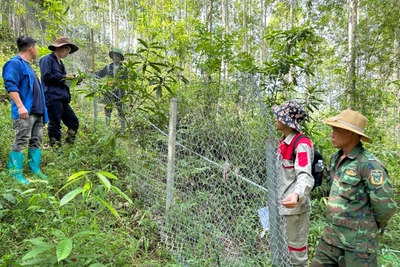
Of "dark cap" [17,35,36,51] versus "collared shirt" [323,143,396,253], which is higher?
"dark cap" [17,35,36,51]

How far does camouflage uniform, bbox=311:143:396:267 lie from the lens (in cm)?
166

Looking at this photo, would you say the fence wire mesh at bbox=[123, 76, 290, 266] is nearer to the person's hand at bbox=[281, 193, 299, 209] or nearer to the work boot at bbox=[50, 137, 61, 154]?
the person's hand at bbox=[281, 193, 299, 209]

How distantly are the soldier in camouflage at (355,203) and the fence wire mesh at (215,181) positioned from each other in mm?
351

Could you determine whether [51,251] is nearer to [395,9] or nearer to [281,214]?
[281,214]

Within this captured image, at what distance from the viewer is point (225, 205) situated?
A: 271cm

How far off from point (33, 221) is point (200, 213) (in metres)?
1.45

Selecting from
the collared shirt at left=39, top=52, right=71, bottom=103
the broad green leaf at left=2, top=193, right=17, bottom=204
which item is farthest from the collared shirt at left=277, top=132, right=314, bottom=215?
the collared shirt at left=39, top=52, right=71, bottom=103

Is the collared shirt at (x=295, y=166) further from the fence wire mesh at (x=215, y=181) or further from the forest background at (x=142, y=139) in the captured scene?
the forest background at (x=142, y=139)

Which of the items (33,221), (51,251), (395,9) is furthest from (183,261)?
(395,9)

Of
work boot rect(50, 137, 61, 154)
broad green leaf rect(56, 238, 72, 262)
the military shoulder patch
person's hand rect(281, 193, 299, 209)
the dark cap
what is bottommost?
work boot rect(50, 137, 61, 154)

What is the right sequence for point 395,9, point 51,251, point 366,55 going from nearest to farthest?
point 51,251 → point 395,9 → point 366,55

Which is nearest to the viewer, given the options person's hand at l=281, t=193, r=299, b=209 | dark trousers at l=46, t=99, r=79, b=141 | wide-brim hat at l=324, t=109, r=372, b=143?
person's hand at l=281, t=193, r=299, b=209

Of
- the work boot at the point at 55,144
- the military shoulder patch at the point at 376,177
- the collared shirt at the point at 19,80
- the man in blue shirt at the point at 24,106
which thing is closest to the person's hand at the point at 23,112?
the man in blue shirt at the point at 24,106

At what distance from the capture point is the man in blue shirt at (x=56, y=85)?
12.0 ft
